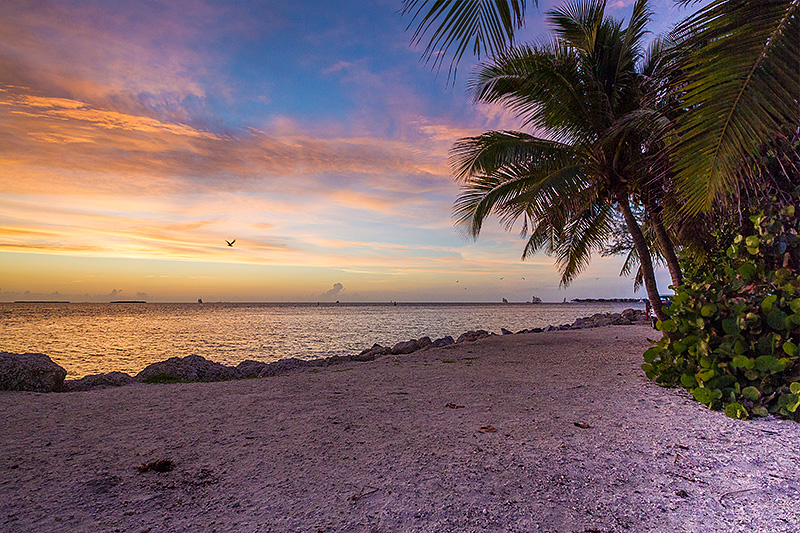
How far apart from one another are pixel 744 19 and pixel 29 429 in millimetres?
6244

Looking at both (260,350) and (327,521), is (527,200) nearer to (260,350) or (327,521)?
(327,521)

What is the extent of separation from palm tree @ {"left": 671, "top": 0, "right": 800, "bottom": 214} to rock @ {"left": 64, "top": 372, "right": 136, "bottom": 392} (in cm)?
791

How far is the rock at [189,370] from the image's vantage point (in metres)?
6.81

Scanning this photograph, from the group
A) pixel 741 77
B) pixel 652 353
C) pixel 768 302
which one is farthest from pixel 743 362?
pixel 741 77

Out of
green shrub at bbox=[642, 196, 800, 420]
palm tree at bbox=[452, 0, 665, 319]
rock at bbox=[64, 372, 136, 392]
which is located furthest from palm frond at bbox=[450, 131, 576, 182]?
rock at bbox=[64, 372, 136, 392]

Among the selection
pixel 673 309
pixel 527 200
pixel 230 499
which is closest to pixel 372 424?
pixel 230 499

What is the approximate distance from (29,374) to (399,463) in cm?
563

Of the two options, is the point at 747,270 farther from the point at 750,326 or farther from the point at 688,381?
the point at 688,381

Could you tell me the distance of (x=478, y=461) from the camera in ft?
8.98

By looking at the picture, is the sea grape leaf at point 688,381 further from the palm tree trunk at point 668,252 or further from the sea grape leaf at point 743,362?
the palm tree trunk at point 668,252

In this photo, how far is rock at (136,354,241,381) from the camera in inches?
268

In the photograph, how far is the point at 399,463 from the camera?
273 centimetres

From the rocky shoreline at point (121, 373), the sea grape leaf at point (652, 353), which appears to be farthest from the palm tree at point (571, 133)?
the rocky shoreline at point (121, 373)

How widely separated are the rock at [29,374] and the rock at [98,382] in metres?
0.30
